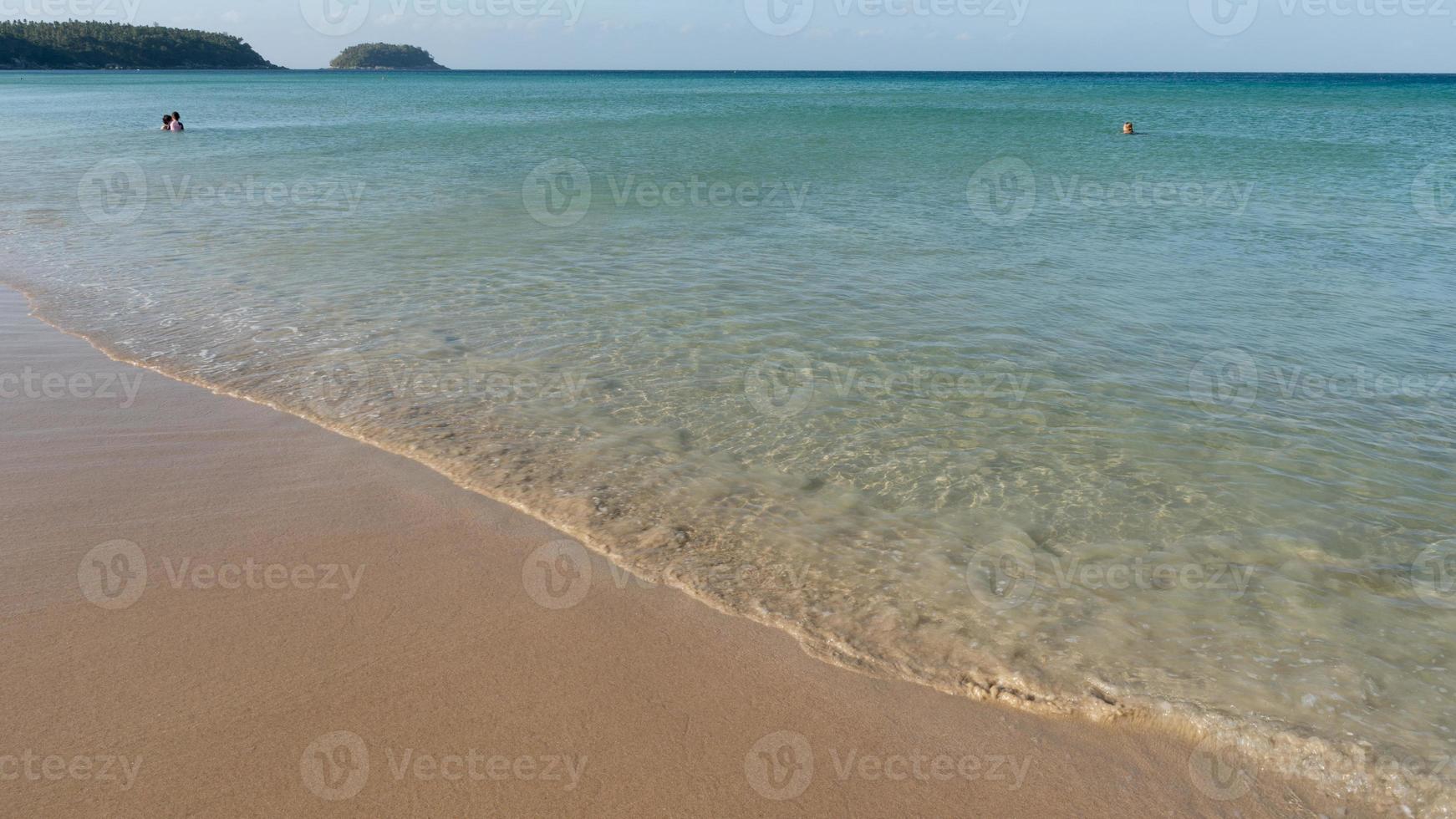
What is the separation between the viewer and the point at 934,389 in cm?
699

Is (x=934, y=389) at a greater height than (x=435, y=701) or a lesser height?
greater

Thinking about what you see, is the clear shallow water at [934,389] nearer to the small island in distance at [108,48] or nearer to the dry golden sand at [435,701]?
the dry golden sand at [435,701]

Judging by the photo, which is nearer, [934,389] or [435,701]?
[435,701]

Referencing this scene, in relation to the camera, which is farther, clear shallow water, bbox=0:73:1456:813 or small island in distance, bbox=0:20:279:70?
small island in distance, bbox=0:20:279:70

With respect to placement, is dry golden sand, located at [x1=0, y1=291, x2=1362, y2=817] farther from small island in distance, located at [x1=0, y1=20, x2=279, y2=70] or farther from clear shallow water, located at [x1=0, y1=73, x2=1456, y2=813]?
small island in distance, located at [x1=0, y1=20, x2=279, y2=70]

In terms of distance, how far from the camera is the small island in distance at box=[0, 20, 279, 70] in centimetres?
11775

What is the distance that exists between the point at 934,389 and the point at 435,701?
466 cm

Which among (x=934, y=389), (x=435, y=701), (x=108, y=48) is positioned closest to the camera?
(x=435, y=701)

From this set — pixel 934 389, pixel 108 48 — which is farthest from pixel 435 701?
pixel 108 48

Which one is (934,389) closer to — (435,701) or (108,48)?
(435,701)

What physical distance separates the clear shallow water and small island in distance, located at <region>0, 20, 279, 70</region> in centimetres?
13391

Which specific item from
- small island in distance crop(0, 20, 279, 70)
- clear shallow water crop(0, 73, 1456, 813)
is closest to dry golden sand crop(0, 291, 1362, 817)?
clear shallow water crop(0, 73, 1456, 813)

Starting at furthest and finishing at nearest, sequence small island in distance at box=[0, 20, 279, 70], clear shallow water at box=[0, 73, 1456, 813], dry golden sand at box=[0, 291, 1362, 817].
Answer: small island in distance at box=[0, 20, 279, 70] → clear shallow water at box=[0, 73, 1456, 813] → dry golden sand at box=[0, 291, 1362, 817]

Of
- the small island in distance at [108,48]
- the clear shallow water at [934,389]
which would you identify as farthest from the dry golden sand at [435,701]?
the small island in distance at [108,48]
